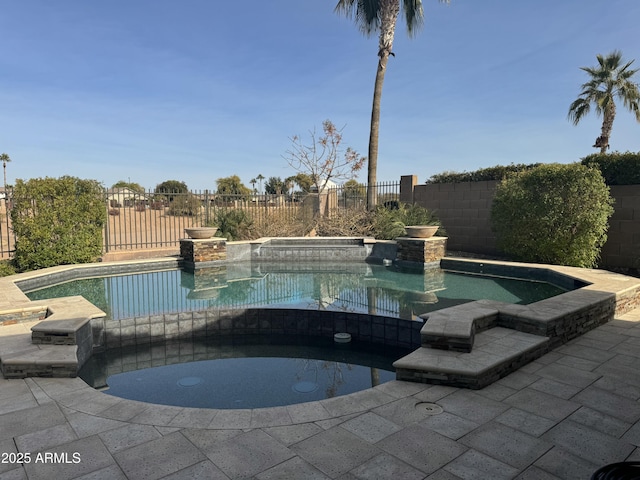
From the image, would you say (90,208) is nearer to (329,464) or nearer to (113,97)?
(113,97)

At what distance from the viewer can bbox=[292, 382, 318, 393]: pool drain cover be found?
3889 millimetres

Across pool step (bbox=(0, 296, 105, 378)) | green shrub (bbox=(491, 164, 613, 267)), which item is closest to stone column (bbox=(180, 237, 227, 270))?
pool step (bbox=(0, 296, 105, 378))

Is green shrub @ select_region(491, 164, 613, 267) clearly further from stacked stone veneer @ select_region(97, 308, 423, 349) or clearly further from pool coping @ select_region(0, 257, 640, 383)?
stacked stone veneer @ select_region(97, 308, 423, 349)

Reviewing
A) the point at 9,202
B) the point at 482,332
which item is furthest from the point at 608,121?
the point at 9,202

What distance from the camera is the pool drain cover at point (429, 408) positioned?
2.82 m

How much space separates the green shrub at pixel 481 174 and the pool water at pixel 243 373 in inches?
319

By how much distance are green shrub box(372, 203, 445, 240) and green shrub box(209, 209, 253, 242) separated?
Answer: 13.7ft

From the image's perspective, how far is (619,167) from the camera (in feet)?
29.8

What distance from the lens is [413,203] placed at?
13.4 meters

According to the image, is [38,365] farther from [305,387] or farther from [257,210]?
[257,210]

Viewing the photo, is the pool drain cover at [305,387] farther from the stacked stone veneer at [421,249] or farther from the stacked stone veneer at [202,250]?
the stacked stone veneer at [202,250]

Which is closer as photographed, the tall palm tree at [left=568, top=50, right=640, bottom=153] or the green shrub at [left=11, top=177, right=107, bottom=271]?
the green shrub at [left=11, top=177, right=107, bottom=271]

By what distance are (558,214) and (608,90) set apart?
1166 centimetres

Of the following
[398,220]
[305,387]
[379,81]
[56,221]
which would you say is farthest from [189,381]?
[379,81]
